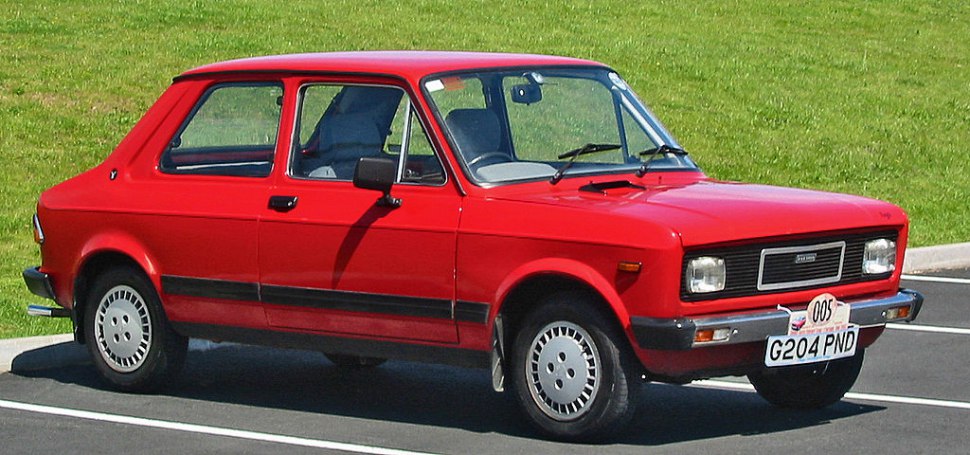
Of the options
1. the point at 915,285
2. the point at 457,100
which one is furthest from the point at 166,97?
the point at 915,285

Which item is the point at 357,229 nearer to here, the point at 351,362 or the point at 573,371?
the point at 573,371

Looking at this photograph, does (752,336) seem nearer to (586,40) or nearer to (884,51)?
(586,40)

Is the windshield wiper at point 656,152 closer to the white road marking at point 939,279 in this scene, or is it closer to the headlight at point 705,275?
the headlight at point 705,275

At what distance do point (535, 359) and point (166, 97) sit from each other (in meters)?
2.93

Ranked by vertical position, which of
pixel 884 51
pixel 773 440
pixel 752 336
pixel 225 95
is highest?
pixel 225 95

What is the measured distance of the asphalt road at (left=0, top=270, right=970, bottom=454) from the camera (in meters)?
7.86

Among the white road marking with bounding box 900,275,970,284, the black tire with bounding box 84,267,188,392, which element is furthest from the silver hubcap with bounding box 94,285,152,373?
the white road marking with bounding box 900,275,970,284

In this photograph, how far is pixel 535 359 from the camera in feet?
25.7

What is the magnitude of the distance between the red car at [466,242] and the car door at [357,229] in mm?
11

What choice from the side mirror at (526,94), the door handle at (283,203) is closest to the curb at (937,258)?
the side mirror at (526,94)

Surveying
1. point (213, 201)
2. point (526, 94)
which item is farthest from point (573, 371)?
point (213, 201)

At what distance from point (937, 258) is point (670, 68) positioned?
9.49 meters

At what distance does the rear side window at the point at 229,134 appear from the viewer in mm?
9008

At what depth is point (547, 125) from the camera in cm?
893
